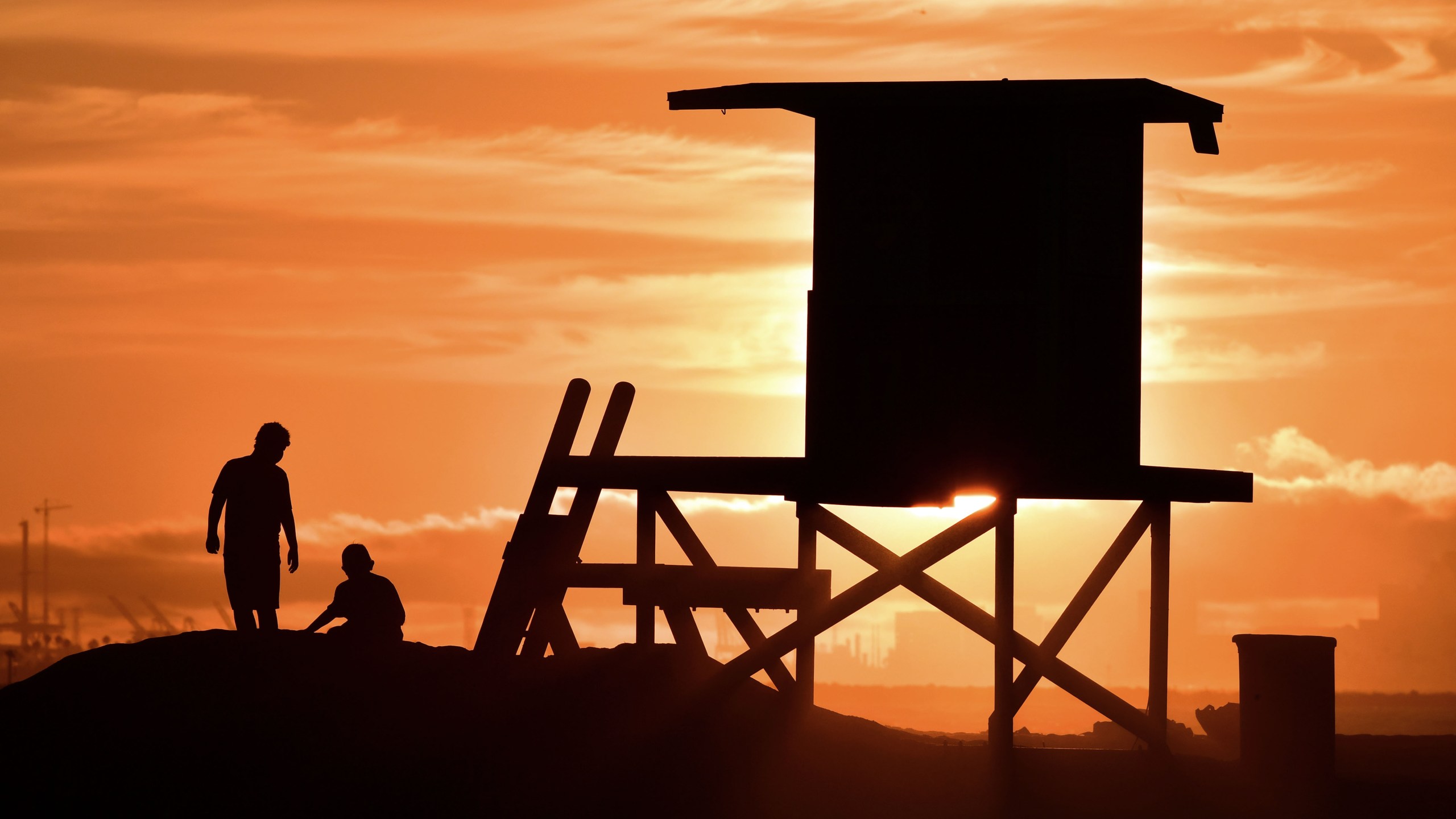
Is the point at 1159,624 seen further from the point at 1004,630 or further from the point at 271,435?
the point at 271,435

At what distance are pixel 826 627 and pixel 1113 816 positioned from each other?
3077mm

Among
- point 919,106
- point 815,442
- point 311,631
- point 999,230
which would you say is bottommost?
point 311,631

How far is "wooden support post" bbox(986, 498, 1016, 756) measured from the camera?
53.8ft

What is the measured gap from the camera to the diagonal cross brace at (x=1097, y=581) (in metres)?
17.9

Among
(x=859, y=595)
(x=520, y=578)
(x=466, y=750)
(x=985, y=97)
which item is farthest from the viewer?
(x=520, y=578)

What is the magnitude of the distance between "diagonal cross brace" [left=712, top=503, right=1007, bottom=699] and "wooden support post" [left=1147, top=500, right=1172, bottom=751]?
2262mm

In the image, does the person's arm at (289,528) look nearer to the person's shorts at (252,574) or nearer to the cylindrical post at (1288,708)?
the person's shorts at (252,574)

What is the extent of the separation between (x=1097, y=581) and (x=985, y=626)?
69.5 inches

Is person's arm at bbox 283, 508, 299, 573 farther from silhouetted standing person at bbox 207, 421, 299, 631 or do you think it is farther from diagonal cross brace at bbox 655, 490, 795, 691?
diagonal cross brace at bbox 655, 490, 795, 691

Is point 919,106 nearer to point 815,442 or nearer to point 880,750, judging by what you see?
point 815,442

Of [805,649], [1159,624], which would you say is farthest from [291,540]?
[1159,624]

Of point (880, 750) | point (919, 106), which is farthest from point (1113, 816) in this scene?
point (919, 106)

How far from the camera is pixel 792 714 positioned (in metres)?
17.6

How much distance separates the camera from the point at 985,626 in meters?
17.0
